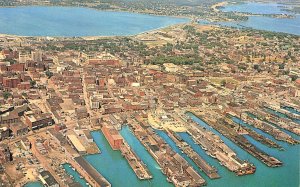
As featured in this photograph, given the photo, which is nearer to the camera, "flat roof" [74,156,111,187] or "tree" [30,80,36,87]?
"flat roof" [74,156,111,187]

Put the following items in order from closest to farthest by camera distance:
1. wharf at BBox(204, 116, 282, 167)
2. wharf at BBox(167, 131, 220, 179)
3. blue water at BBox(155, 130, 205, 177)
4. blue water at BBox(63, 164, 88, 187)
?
1. blue water at BBox(63, 164, 88, 187)
2. wharf at BBox(167, 131, 220, 179)
3. blue water at BBox(155, 130, 205, 177)
4. wharf at BBox(204, 116, 282, 167)

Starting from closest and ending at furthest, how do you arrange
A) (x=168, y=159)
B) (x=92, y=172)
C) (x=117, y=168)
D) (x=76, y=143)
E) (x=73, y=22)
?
(x=92, y=172) < (x=117, y=168) < (x=168, y=159) < (x=76, y=143) < (x=73, y=22)

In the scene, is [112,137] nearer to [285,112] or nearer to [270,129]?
[270,129]

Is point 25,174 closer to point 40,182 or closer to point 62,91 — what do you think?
point 40,182

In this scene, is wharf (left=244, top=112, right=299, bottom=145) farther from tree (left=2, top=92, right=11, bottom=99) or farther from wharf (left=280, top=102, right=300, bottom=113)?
tree (left=2, top=92, right=11, bottom=99)

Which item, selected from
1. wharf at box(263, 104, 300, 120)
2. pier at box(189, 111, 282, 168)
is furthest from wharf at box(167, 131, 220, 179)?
wharf at box(263, 104, 300, 120)

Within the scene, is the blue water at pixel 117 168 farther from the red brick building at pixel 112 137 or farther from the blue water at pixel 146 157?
the red brick building at pixel 112 137

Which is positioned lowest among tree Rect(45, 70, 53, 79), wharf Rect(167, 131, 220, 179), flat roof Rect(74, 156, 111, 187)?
wharf Rect(167, 131, 220, 179)

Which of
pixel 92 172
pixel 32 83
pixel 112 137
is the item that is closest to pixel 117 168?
pixel 92 172
